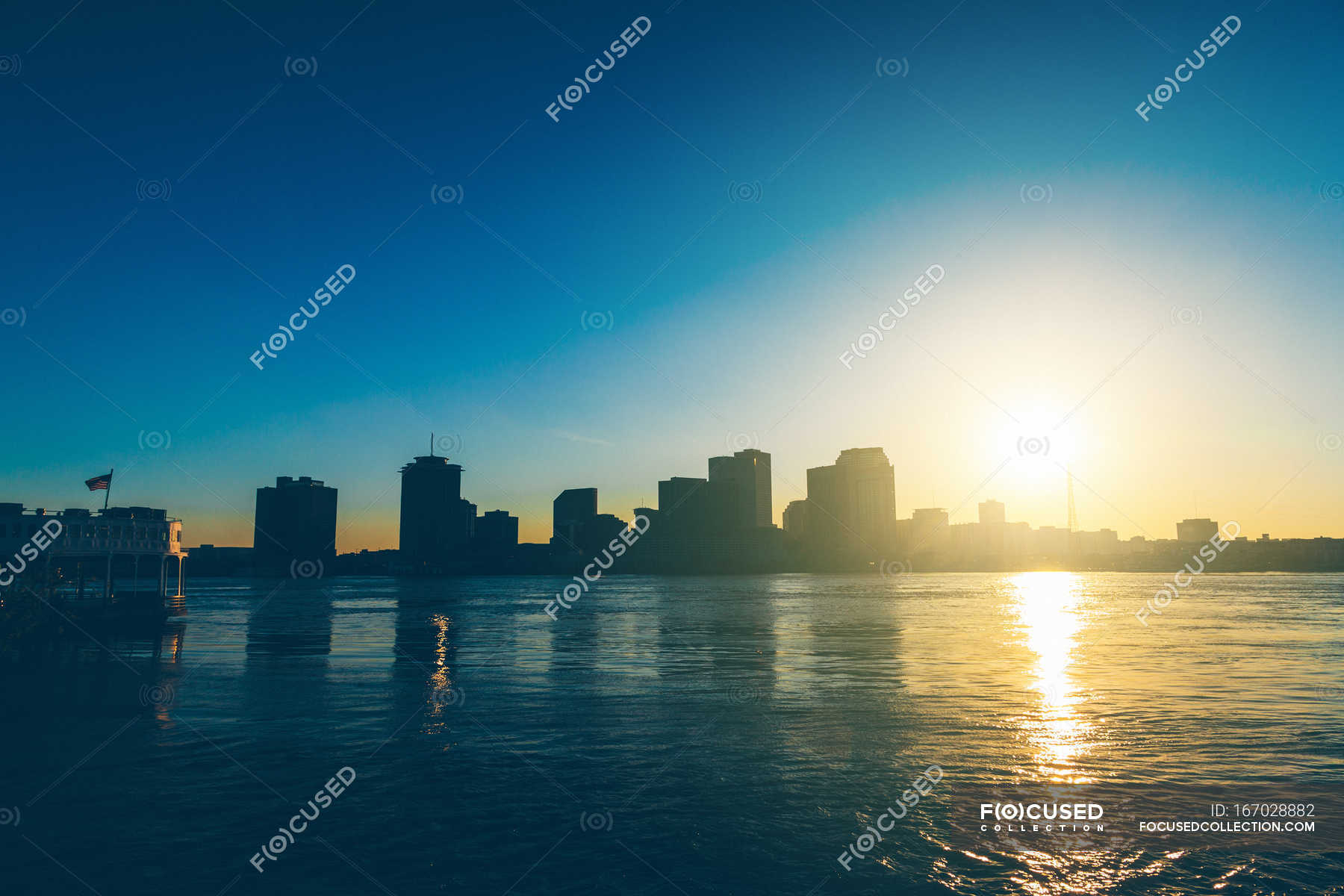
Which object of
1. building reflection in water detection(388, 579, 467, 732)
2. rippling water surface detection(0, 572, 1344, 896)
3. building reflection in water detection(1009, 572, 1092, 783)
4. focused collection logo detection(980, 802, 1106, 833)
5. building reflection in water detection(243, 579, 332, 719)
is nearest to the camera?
rippling water surface detection(0, 572, 1344, 896)

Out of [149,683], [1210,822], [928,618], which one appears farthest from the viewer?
[928,618]

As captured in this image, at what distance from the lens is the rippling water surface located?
14750 millimetres

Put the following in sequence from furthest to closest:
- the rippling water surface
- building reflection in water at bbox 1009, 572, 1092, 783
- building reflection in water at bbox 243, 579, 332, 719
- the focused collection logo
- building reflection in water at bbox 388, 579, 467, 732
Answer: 1. building reflection in water at bbox 243, 579, 332, 719
2. building reflection in water at bbox 388, 579, 467, 732
3. building reflection in water at bbox 1009, 572, 1092, 783
4. the focused collection logo
5. the rippling water surface

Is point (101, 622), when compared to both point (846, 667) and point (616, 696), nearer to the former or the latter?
point (616, 696)

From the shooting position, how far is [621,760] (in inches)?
902

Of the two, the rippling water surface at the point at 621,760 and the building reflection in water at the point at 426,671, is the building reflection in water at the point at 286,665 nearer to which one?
the rippling water surface at the point at 621,760

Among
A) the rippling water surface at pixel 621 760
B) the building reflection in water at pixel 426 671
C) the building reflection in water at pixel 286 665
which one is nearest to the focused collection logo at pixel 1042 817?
the rippling water surface at pixel 621 760

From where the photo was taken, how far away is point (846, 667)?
45.6m

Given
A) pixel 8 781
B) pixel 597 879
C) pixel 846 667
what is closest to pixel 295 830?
pixel 597 879

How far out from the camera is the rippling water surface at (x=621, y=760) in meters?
14.8

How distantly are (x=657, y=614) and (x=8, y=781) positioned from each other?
84790mm

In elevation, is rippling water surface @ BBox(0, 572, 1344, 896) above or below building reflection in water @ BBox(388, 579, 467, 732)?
above

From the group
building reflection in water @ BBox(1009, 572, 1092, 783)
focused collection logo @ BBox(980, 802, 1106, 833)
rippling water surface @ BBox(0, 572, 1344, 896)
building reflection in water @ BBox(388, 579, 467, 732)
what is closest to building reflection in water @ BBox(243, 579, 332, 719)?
rippling water surface @ BBox(0, 572, 1344, 896)

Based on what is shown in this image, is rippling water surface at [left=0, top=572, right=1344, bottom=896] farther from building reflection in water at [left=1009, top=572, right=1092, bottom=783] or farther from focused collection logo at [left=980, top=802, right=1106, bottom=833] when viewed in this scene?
focused collection logo at [left=980, top=802, right=1106, bottom=833]
